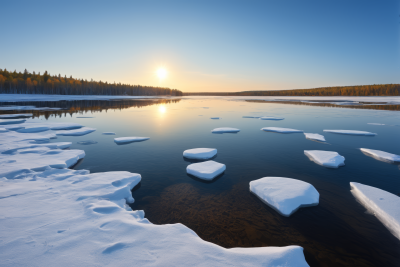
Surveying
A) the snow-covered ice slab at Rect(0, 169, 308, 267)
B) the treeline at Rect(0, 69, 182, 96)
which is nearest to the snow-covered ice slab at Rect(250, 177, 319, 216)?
the snow-covered ice slab at Rect(0, 169, 308, 267)

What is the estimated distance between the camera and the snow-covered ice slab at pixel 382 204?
12.7 ft

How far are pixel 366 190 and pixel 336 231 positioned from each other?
204 centimetres

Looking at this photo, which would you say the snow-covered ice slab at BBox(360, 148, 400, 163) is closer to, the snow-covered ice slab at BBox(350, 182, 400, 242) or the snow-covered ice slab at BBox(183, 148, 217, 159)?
the snow-covered ice slab at BBox(350, 182, 400, 242)

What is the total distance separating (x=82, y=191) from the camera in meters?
4.48

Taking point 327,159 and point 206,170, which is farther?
point 327,159


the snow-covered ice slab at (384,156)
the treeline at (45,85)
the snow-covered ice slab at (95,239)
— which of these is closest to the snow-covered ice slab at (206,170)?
the snow-covered ice slab at (95,239)

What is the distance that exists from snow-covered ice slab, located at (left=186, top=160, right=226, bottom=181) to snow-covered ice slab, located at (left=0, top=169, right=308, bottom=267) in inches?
96.9

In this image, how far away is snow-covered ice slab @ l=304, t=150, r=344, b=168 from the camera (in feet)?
23.3

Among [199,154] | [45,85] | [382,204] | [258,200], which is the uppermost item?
[45,85]

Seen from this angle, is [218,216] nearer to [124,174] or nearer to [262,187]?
[262,187]

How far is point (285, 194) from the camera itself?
4.71 m

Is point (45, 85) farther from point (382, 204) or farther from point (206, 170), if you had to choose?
point (382, 204)

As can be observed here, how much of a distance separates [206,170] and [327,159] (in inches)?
193

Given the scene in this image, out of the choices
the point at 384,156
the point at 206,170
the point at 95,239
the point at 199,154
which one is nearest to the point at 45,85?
the point at 199,154
